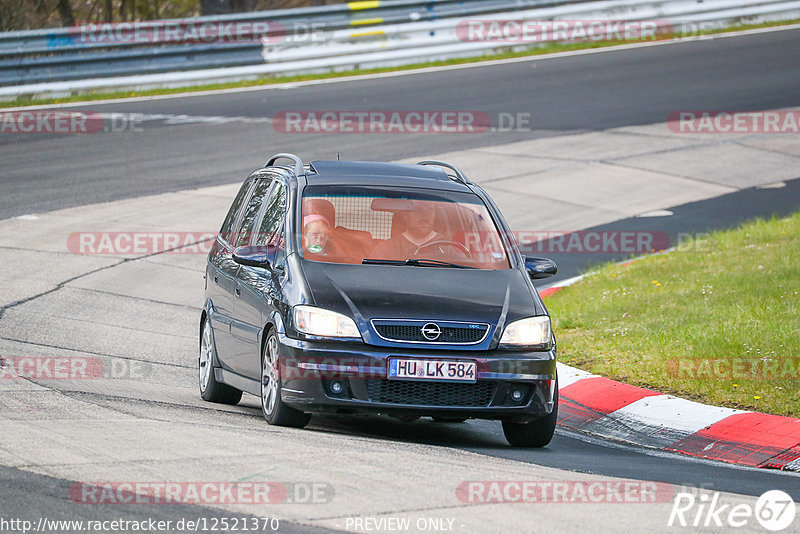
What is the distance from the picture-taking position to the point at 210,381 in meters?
9.16

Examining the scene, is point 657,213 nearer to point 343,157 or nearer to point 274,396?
point 343,157

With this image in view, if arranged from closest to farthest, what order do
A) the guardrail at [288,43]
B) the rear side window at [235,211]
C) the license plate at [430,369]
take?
the license plate at [430,369] → the rear side window at [235,211] → the guardrail at [288,43]

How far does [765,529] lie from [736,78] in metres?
20.8

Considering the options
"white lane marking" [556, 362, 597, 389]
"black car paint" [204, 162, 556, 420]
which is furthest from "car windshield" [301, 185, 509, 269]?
"white lane marking" [556, 362, 597, 389]

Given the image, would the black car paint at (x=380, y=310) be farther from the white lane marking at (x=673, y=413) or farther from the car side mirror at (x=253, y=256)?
the white lane marking at (x=673, y=413)

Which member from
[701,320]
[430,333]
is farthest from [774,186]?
[430,333]

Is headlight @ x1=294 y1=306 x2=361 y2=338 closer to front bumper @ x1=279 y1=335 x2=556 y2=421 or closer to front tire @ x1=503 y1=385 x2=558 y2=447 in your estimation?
front bumper @ x1=279 y1=335 x2=556 y2=421

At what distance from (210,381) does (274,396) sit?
1564mm

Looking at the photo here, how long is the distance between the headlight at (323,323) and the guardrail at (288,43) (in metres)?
16.7

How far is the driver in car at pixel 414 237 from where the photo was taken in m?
8.27

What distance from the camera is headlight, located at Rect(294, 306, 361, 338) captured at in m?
7.37

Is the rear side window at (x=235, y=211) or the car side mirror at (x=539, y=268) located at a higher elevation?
the rear side window at (x=235, y=211)

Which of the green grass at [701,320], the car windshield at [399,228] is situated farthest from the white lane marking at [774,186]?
the car windshield at [399,228]

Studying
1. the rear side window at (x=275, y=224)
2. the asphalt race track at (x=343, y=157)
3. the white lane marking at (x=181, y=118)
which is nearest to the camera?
the asphalt race track at (x=343, y=157)
